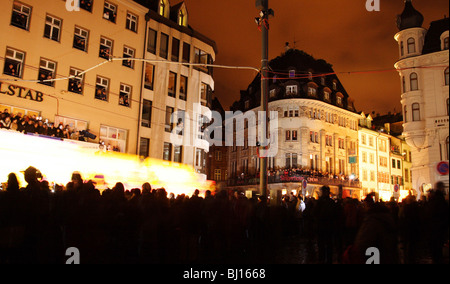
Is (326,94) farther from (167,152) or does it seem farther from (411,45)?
(411,45)

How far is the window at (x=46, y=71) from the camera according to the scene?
2005 cm

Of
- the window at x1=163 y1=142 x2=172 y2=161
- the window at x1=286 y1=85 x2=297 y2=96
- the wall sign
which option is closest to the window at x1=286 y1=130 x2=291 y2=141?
the window at x1=286 y1=85 x2=297 y2=96

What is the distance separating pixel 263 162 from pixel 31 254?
876 cm

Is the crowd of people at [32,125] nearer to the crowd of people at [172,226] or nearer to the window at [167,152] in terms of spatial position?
the window at [167,152]

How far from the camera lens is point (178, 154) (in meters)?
28.8

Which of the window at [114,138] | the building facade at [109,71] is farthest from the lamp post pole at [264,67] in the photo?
the window at [114,138]

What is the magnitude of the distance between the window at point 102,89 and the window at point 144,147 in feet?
14.1

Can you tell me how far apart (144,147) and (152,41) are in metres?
8.48

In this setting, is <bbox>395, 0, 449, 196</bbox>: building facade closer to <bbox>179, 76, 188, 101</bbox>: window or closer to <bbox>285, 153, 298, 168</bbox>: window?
<bbox>179, 76, 188, 101</bbox>: window

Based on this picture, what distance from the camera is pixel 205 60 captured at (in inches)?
1265

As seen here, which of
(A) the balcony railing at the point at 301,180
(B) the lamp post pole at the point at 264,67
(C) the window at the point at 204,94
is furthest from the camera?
(A) the balcony railing at the point at 301,180

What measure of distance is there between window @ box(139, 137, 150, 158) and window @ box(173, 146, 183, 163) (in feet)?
8.98

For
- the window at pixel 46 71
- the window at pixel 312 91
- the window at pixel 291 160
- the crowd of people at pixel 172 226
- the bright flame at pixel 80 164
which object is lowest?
the crowd of people at pixel 172 226

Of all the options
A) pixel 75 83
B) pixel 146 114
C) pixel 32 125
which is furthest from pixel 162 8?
pixel 32 125
